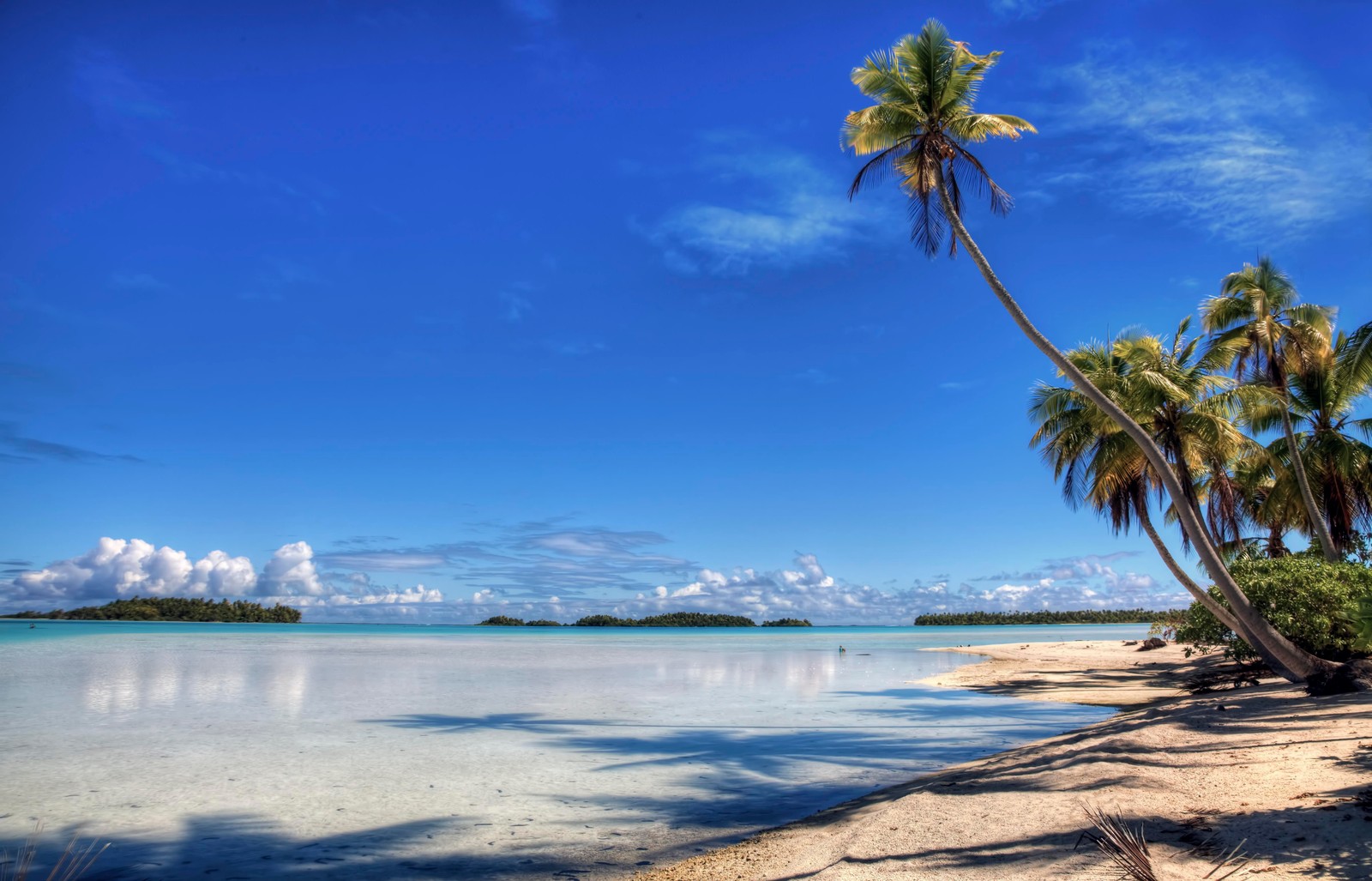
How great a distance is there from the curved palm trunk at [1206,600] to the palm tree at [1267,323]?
12.7ft

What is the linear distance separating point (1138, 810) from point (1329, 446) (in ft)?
63.4

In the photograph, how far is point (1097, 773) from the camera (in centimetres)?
805

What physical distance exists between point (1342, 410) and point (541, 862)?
961 inches

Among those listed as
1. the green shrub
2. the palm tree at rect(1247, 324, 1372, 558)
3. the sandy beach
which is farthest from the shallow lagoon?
the palm tree at rect(1247, 324, 1372, 558)

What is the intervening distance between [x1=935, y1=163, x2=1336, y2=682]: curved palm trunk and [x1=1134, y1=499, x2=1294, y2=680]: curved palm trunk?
331mm

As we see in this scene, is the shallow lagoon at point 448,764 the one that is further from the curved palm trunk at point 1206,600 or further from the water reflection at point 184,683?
the curved palm trunk at point 1206,600

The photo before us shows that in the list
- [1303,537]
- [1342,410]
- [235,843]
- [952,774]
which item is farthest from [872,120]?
[1303,537]

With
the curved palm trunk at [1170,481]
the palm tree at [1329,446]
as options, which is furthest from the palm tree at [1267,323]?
the curved palm trunk at [1170,481]

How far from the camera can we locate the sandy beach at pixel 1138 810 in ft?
17.8

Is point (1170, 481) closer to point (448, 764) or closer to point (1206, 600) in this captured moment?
point (1206, 600)

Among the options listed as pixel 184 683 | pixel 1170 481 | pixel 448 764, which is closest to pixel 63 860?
pixel 448 764

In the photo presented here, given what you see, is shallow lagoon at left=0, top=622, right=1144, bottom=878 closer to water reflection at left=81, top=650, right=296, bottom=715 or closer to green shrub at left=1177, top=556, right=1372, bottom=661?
water reflection at left=81, top=650, right=296, bottom=715

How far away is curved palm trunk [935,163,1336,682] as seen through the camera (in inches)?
483

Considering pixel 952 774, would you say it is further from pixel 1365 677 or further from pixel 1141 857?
pixel 1365 677
